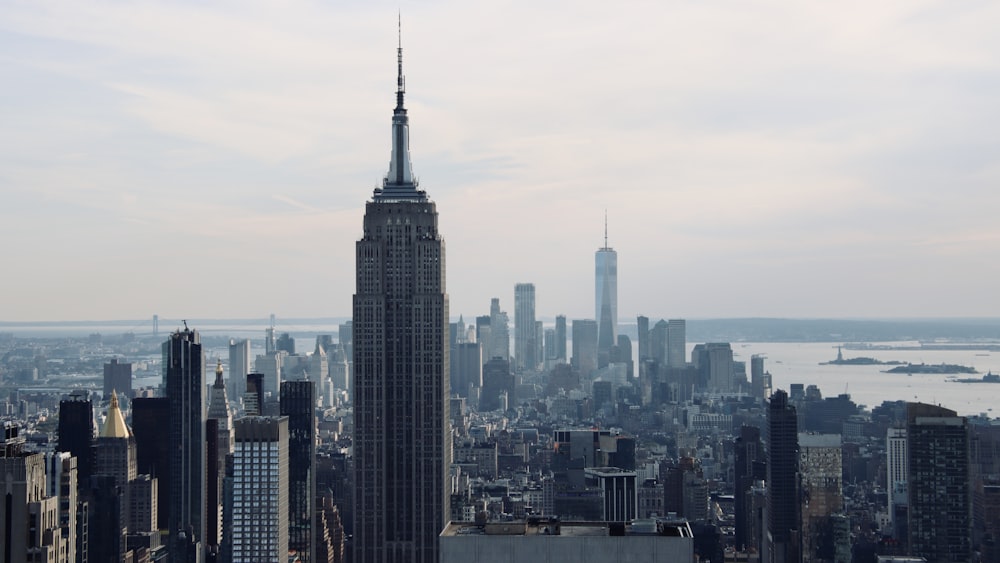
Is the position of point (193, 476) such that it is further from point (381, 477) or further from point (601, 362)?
point (601, 362)

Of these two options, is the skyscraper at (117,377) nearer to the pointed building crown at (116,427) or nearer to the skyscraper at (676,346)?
the pointed building crown at (116,427)

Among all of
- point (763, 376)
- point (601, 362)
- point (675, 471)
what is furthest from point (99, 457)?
point (601, 362)

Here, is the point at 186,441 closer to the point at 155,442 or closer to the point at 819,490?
the point at 155,442

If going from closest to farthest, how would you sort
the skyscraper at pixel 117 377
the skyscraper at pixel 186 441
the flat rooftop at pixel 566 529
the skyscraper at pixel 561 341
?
1. the flat rooftop at pixel 566 529
2. the skyscraper at pixel 186 441
3. the skyscraper at pixel 117 377
4. the skyscraper at pixel 561 341

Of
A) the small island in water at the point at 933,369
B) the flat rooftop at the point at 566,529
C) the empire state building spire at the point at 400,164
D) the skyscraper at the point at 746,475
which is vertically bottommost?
the skyscraper at the point at 746,475

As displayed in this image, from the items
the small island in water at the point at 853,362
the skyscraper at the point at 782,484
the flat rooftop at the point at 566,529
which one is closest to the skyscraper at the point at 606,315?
the small island in water at the point at 853,362

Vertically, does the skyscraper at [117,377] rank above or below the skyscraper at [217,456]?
above
